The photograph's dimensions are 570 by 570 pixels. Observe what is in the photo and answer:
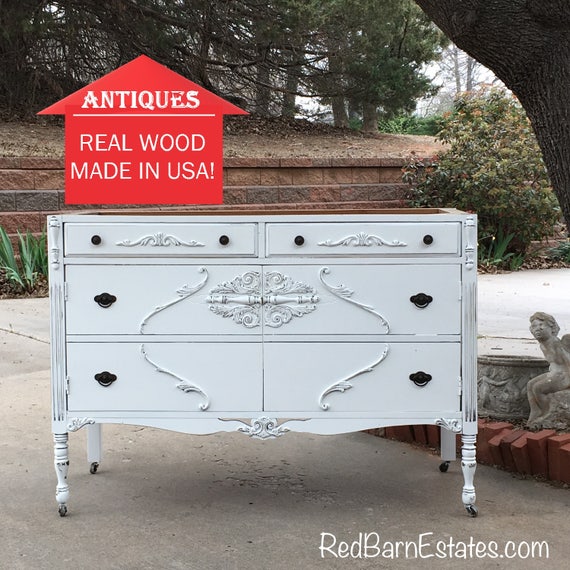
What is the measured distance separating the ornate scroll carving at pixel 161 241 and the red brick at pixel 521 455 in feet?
5.31

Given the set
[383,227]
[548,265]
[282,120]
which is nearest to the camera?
[383,227]

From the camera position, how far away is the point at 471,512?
3449 mm

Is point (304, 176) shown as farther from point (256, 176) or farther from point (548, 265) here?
point (548, 265)

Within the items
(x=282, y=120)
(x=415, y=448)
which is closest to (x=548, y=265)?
(x=282, y=120)

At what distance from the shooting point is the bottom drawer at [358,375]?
341 cm

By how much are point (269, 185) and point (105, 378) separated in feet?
30.4

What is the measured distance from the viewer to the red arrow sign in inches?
141

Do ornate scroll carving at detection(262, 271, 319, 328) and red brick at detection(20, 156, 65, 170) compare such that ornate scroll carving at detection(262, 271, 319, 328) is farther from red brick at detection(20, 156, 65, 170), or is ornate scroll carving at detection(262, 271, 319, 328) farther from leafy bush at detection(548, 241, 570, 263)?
leafy bush at detection(548, 241, 570, 263)

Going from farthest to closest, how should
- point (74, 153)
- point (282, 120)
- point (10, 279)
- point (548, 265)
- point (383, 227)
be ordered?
point (282, 120) < point (548, 265) < point (10, 279) < point (74, 153) < point (383, 227)

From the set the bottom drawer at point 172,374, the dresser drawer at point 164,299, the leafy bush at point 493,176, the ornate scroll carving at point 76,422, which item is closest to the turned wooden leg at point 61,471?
the ornate scroll carving at point 76,422

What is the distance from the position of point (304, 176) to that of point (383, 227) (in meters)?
9.42

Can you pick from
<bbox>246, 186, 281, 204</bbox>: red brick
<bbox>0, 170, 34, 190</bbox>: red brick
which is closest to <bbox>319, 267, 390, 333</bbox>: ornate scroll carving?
<bbox>0, 170, 34, 190</bbox>: red brick

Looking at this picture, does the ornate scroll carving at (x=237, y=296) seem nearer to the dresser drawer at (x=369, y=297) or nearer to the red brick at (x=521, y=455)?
the dresser drawer at (x=369, y=297)

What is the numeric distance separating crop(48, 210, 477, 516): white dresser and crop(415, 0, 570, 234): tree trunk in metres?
0.86
